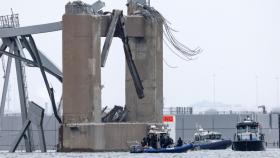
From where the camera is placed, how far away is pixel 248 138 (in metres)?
144

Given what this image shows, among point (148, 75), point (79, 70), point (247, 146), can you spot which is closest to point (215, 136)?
point (247, 146)

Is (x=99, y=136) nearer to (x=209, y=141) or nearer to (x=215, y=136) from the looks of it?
(x=209, y=141)

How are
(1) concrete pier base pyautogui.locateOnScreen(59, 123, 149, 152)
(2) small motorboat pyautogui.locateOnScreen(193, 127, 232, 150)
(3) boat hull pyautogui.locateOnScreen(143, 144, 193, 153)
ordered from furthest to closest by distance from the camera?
(2) small motorboat pyautogui.locateOnScreen(193, 127, 232, 150), (1) concrete pier base pyautogui.locateOnScreen(59, 123, 149, 152), (3) boat hull pyautogui.locateOnScreen(143, 144, 193, 153)

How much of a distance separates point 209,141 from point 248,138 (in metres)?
8.91

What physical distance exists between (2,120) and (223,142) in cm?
2484

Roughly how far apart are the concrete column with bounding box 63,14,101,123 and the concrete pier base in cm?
133

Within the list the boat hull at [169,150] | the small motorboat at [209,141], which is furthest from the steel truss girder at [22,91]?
the small motorboat at [209,141]

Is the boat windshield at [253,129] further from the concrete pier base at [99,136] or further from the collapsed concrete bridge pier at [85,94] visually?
the concrete pier base at [99,136]

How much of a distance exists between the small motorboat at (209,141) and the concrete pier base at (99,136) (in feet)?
65.3

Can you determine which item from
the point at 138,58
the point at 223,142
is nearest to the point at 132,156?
the point at 138,58

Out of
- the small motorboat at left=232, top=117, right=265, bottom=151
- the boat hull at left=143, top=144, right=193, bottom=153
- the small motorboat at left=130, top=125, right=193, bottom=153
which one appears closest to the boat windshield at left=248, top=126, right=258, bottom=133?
the small motorboat at left=232, top=117, right=265, bottom=151

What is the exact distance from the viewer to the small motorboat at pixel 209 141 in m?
152

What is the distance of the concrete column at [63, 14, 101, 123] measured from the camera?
12700 cm

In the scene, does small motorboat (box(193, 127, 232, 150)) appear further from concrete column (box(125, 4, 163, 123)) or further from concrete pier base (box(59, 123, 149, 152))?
concrete pier base (box(59, 123, 149, 152))
